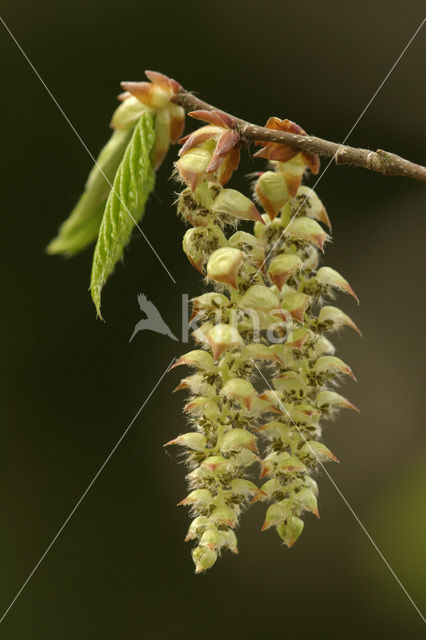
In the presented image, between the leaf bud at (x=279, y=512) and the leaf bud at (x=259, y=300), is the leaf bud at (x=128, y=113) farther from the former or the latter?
the leaf bud at (x=279, y=512)

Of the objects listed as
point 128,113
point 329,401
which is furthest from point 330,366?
point 128,113

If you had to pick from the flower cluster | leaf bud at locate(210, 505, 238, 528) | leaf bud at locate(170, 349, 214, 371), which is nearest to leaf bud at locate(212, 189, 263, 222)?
the flower cluster

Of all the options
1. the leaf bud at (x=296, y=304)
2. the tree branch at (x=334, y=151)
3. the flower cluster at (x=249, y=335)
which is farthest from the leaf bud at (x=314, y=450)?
the tree branch at (x=334, y=151)

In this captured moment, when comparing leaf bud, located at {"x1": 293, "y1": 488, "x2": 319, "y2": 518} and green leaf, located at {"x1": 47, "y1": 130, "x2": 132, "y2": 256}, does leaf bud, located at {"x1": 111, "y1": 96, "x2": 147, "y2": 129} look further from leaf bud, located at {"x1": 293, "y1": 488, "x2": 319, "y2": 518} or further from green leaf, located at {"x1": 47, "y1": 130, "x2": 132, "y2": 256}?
leaf bud, located at {"x1": 293, "y1": 488, "x2": 319, "y2": 518}

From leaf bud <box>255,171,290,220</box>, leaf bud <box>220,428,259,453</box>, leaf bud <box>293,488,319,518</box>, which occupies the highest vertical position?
leaf bud <box>255,171,290,220</box>

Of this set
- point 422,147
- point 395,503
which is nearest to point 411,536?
point 395,503

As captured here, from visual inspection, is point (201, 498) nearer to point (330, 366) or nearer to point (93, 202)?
point (330, 366)
